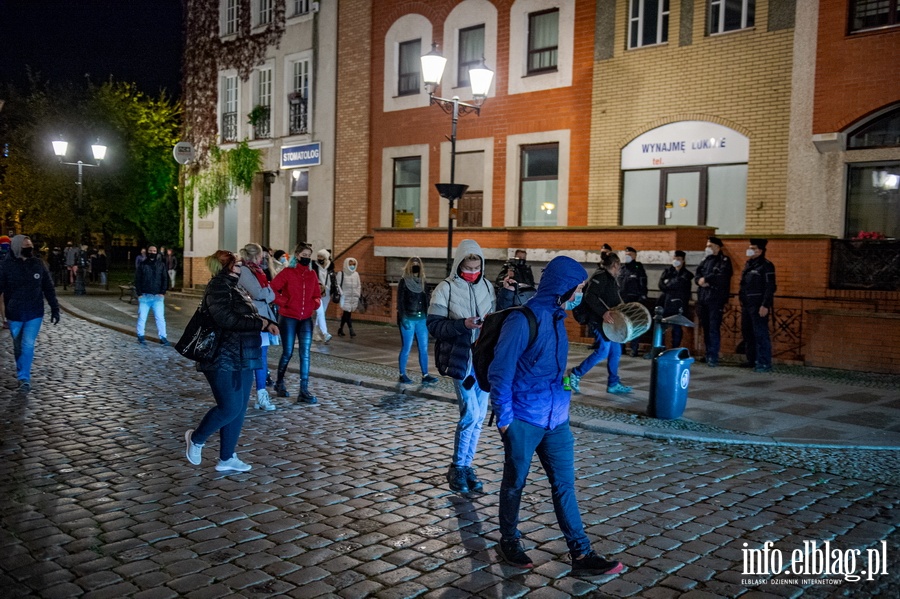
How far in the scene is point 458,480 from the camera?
6.20 m

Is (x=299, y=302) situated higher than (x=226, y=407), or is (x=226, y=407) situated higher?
(x=299, y=302)

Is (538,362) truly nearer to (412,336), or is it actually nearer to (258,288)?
(258,288)

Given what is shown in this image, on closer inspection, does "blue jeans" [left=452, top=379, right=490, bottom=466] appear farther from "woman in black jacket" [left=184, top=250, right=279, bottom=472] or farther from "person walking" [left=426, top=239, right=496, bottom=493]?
"woman in black jacket" [left=184, top=250, right=279, bottom=472]

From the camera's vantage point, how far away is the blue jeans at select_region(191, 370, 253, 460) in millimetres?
6387

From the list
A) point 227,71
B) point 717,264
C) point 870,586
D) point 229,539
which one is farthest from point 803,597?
point 227,71

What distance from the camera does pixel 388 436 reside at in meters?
8.07

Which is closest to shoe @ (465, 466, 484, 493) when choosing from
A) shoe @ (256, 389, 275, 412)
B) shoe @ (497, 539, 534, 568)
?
shoe @ (497, 539, 534, 568)

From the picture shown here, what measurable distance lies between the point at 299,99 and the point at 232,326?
2083 centimetres

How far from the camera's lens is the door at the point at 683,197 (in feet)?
55.1

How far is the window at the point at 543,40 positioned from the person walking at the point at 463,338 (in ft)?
46.0

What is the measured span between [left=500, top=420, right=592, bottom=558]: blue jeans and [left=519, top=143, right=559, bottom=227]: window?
15.0m

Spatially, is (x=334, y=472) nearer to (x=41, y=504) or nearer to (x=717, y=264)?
(x=41, y=504)

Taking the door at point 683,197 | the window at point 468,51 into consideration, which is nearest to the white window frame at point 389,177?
the window at point 468,51

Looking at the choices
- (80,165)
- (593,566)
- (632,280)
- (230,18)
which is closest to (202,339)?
(593,566)
